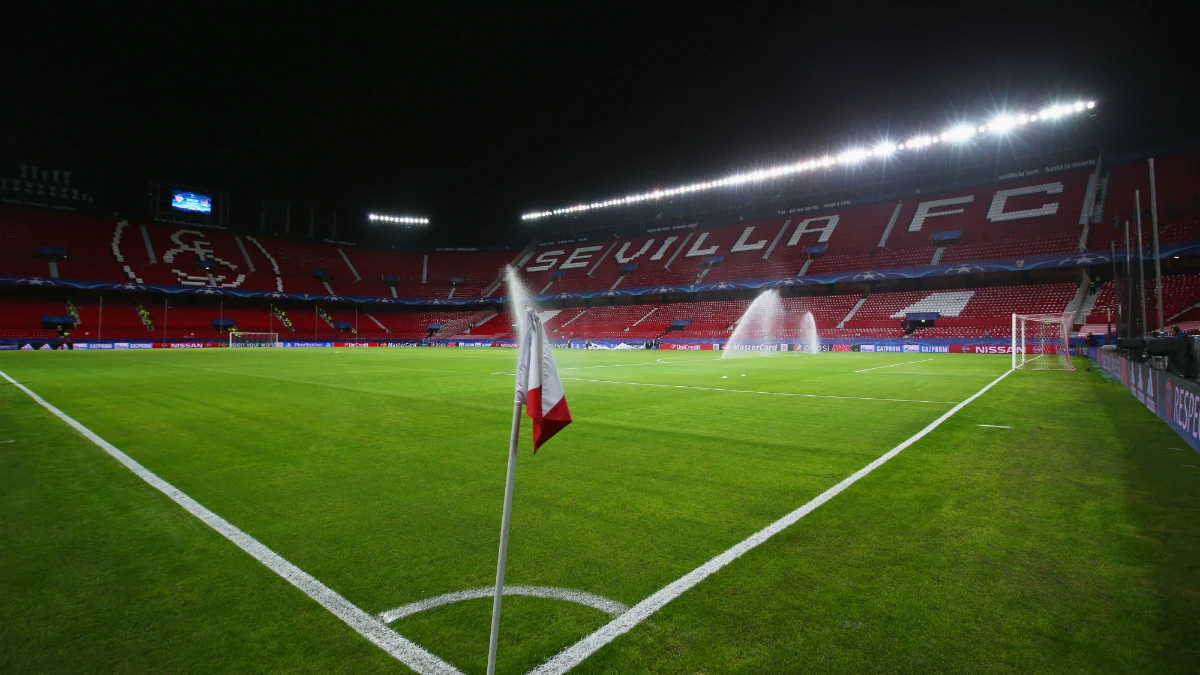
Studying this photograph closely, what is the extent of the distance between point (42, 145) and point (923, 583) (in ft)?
Result: 220

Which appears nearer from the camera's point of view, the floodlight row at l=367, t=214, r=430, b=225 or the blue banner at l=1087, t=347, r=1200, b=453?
the blue banner at l=1087, t=347, r=1200, b=453

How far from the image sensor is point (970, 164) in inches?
1925

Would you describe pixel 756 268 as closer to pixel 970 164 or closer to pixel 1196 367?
pixel 970 164

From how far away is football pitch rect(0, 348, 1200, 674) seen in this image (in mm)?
2461

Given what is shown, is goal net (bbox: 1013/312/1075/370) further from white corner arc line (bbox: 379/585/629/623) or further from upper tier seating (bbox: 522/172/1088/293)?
white corner arc line (bbox: 379/585/629/623)

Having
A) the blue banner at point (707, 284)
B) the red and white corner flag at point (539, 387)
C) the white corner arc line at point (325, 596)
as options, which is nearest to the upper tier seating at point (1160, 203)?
the blue banner at point (707, 284)

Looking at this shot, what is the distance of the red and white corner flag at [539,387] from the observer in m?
2.57

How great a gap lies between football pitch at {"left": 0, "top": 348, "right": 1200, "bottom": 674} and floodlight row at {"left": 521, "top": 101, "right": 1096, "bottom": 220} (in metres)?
43.0

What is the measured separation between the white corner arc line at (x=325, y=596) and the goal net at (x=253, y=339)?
57.5 m

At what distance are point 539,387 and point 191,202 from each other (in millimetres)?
72537

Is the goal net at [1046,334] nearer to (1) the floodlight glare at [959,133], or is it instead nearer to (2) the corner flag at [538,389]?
(1) the floodlight glare at [959,133]

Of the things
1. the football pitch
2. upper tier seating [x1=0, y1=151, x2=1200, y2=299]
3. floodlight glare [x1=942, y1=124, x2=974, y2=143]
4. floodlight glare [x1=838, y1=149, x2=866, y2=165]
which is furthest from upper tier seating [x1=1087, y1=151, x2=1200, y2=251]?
the football pitch

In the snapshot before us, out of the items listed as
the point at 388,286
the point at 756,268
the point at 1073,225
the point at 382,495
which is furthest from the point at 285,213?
the point at 1073,225

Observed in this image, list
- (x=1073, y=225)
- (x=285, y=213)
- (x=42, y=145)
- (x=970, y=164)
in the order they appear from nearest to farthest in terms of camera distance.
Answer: (x=1073, y=225) < (x=42, y=145) < (x=970, y=164) < (x=285, y=213)
